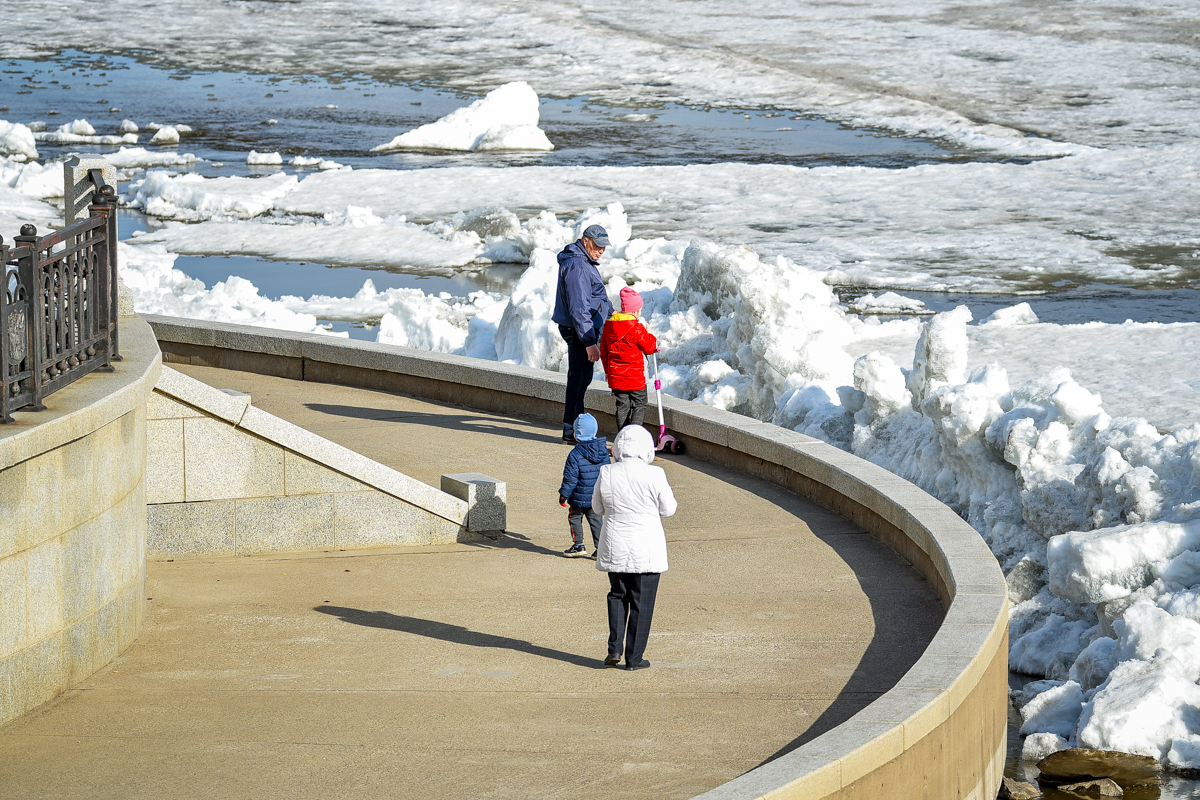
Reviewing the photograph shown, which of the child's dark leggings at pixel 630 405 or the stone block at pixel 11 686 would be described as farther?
the child's dark leggings at pixel 630 405

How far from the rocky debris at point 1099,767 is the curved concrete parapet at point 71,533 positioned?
5120 mm

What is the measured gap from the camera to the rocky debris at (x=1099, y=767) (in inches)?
328

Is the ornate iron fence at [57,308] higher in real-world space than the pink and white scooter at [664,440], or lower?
higher

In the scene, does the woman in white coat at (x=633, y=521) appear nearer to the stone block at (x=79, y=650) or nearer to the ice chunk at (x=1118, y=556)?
the stone block at (x=79, y=650)

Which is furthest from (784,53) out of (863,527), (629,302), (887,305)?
(863,527)

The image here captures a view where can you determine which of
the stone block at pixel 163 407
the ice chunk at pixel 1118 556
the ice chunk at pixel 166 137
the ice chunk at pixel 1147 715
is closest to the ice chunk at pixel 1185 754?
the ice chunk at pixel 1147 715

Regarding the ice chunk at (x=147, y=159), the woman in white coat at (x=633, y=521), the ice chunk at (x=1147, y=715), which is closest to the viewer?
the woman in white coat at (x=633, y=521)

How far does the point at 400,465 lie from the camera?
A: 11.1 metres

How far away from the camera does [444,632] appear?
798cm

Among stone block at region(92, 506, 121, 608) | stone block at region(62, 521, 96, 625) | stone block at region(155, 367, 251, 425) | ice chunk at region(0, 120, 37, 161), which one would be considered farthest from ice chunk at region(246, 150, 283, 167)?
stone block at region(62, 521, 96, 625)

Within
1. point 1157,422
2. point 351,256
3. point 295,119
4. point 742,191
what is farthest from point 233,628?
point 295,119

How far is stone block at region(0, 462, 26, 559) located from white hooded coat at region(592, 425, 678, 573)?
251 cm

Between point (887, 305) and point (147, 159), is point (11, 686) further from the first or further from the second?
point (147, 159)

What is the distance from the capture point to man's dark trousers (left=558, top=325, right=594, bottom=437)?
11164 mm
